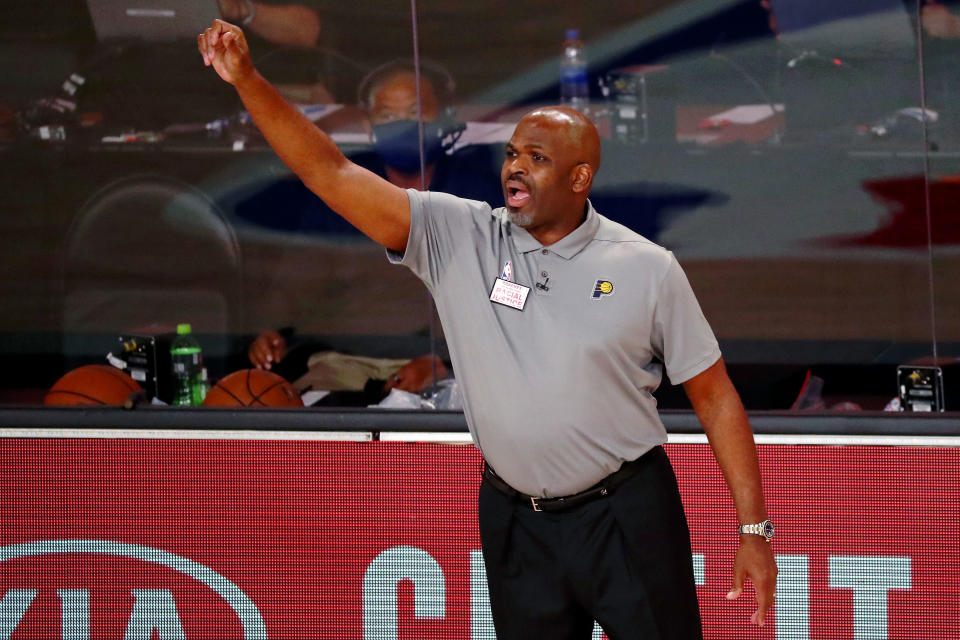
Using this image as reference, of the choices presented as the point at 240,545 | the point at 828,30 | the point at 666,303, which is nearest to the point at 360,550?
the point at 240,545

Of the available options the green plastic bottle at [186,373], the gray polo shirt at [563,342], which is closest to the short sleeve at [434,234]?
the gray polo shirt at [563,342]

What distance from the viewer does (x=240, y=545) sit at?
3.86m

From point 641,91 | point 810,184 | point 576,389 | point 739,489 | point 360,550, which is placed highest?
point 641,91

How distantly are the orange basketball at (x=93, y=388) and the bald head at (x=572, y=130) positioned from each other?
2428 millimetres

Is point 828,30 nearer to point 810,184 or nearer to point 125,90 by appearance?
point 810,184

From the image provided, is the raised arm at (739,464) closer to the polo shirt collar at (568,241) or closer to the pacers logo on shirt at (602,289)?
the pacers logo on shirt at (602,289)

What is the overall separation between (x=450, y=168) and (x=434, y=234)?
2672 mm

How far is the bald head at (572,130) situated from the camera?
287cm

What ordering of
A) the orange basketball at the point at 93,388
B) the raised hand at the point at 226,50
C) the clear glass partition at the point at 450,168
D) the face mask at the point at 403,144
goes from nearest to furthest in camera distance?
Result: the raised hand at the point at 226,50 < the orange basketball at the point at 93,388 < the clear glass partition at the point at 450,168 < the face mask at the point at 403,144

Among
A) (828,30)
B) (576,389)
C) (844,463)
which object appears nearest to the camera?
(576,389)

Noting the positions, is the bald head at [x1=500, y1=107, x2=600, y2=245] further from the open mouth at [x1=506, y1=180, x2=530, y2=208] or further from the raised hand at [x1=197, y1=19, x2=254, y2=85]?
the raised hand at [x1=197, y1=19, x2=254, y2=85]

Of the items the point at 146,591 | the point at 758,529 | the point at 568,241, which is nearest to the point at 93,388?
the point at 146,591

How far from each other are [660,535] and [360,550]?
1.25 meters

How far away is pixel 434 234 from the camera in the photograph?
295 cm
